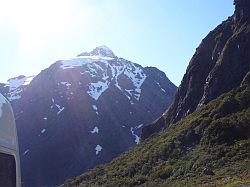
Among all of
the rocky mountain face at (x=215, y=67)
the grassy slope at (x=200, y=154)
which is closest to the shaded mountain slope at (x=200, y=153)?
the grassy slope at (x=200, y=154)

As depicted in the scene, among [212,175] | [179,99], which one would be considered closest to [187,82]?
[179,99]

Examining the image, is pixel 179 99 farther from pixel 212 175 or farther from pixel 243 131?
pixel 212 175

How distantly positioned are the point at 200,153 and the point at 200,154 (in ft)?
2.29

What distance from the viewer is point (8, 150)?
29.8 feet

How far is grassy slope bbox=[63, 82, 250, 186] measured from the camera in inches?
2701

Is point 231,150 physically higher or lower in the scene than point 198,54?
lower

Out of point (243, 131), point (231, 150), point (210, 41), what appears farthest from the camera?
point (210, 41)

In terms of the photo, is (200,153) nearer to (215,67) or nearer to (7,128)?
(215,67)

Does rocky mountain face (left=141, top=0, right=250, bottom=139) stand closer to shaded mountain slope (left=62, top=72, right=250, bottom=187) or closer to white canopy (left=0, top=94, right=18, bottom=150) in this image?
shaded mountain slope (left=62, top=72, right=250, bottom=187)

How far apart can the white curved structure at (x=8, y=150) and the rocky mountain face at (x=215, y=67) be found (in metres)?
97.0

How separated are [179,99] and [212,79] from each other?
71.2 ft

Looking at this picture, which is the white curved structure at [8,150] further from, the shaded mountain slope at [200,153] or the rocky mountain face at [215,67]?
the rocky mountain face at [215,67]

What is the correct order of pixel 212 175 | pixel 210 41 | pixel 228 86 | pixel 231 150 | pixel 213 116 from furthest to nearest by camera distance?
pixel 210 41 → pixel 228 86 → pixel 213 116 → pixel 231 150 → pixel 212 175

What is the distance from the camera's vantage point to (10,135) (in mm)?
9406
